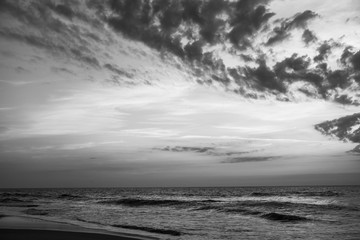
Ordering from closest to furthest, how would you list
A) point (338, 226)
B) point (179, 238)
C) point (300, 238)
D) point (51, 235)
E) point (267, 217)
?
1. point (51, 235)
2. point (179, 238)
3. point (300, 238)
4. point (338, 226)
5. point (267, 217)

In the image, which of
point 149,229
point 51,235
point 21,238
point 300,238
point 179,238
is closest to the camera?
point 21,238

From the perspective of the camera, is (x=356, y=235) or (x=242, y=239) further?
(x=356, y=235)

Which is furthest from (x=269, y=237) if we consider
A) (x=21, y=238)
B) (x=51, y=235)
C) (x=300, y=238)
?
(x=21, y=238)

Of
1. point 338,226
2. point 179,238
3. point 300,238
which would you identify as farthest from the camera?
point 338,226

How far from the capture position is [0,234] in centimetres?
1330

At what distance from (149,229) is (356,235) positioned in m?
10.7

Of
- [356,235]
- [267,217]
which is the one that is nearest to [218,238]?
[356,235]

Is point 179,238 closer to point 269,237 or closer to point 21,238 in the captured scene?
point 269,237

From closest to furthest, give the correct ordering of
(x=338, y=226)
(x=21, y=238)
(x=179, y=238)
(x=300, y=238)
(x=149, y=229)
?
(x=21, y=238) < (x=179, y=238) < (x=300, y=238) < (x=149, y=229) < (x=338, y=226)

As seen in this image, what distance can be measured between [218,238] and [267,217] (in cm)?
1239

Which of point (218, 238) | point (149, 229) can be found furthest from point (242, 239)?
point (149, 229)

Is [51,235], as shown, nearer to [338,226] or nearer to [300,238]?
[300,238]

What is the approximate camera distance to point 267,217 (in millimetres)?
25594

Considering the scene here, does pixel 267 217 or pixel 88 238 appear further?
pixel 267 217
